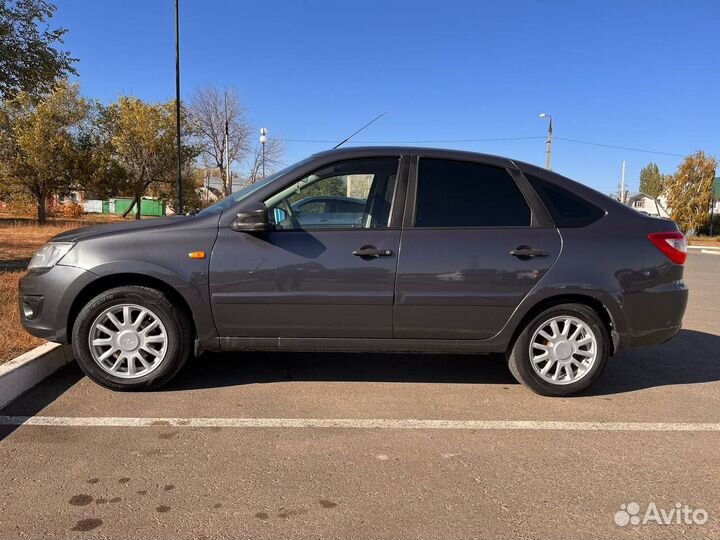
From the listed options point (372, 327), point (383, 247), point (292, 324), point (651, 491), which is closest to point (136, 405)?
point (292, 324)

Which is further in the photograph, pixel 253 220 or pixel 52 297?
pixel 52 297

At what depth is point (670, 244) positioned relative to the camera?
3926 mm

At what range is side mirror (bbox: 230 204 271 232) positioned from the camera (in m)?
3.64

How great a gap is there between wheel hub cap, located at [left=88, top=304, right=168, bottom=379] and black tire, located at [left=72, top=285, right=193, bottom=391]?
3 cm

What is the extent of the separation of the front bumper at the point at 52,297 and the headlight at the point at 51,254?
0.04 metres

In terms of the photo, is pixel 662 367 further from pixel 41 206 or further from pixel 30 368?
pixel 41 206

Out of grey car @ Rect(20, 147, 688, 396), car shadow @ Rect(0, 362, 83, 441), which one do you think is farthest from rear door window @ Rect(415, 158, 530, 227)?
car shadow @ Rect(0, 362, 83, 441)

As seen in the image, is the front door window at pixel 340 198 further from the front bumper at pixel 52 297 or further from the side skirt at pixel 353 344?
the front bumper at pixel 52 297

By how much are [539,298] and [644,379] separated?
5.04 feet

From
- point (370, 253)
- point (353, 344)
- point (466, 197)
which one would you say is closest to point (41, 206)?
point (353, 344)

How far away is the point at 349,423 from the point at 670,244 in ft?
8.80

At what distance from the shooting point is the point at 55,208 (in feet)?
130

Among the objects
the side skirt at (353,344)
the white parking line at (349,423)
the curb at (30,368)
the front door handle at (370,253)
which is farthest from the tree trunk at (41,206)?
the front door handle at (370,253)

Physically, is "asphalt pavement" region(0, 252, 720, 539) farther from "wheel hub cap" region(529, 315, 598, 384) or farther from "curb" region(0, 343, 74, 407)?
"wheel hub cap" region(529, 315, 598, 384)
